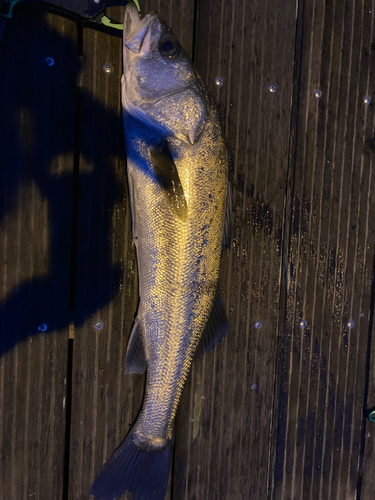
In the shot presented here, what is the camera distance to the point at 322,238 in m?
2.31

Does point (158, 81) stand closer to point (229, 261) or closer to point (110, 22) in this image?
point (110, 22)

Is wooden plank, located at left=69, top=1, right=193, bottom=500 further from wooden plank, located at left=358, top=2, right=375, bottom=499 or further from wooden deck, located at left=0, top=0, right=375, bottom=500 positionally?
wooden plank, located at left=358, top=2, right=375, bottom=499

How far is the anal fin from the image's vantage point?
1.79 metres

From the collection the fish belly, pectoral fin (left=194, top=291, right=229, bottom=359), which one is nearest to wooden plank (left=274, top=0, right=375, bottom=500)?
pectoral fin (left=194, top=291, right=229, bottom=359)

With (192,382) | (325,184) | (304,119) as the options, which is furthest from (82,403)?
(304,119)

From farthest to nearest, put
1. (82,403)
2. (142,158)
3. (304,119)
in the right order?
(304,119)
(82,403)
(142,158)

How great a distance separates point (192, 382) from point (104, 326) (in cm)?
69

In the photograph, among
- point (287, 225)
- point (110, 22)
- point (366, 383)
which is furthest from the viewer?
point (366, 383)

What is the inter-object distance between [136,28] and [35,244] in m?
1.25

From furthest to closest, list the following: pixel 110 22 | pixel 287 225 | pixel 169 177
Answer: pixel 287 225
pixel 110 22
pixel 169 177

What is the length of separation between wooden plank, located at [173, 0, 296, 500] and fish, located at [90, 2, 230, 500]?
36 cm

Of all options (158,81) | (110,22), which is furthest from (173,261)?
(110,22)

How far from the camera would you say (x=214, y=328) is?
1.90 m

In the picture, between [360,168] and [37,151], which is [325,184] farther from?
[37,151]
